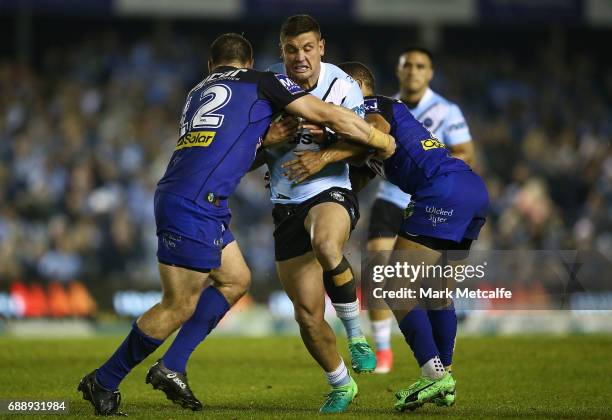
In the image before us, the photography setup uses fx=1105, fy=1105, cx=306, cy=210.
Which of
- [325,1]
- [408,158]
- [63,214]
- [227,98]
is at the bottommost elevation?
[63,214]

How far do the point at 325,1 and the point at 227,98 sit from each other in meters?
15.7

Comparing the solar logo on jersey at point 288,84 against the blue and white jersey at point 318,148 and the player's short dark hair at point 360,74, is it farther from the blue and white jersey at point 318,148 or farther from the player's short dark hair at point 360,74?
the player's short dark hair at point 360,74

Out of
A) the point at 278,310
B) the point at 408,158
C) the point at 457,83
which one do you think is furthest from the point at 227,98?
the point at 457,83

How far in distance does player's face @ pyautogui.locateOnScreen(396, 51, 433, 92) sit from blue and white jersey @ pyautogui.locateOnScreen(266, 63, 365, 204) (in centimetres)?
328

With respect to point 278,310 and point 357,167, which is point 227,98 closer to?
point 357,167

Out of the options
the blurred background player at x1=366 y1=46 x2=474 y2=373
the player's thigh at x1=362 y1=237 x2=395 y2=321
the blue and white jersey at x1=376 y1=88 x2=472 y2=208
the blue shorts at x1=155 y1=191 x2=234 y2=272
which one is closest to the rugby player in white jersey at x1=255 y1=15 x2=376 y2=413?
the blue shorts at x1=155 y1=191 x2=234 y2=272

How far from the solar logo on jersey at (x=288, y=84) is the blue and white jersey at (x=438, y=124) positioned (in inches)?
149

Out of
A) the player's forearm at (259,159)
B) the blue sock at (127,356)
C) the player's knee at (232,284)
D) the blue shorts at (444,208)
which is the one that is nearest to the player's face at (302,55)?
the player's forearm at (259,159)

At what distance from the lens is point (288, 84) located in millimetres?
7777

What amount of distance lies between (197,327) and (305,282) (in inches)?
36.2

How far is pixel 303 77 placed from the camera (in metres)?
8.32

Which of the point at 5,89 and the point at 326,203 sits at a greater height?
the point at 5,89

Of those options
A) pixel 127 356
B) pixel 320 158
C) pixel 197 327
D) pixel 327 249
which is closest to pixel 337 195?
pixel 320 158

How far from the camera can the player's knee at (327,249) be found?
7781 millimetres
